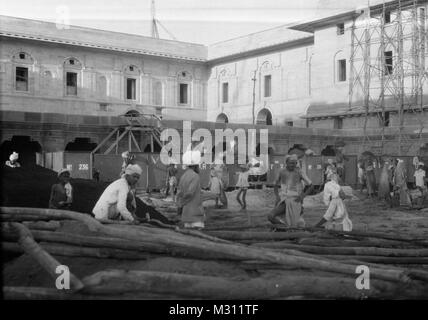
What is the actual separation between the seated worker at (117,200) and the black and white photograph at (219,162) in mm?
16

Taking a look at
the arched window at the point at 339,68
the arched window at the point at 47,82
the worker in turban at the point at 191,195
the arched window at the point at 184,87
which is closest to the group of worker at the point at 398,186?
the worker in turban at the point at 191,195

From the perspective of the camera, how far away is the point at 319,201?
689 inches

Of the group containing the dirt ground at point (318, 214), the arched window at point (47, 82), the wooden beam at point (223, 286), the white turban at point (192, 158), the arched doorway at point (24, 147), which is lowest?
the dirt ground at point (318, 214)

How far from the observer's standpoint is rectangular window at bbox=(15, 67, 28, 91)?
30375mm

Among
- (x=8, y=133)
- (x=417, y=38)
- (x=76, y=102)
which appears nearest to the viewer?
(x=8, y=133)

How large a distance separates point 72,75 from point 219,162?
1589 cm

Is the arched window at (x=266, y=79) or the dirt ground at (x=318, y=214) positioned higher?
the arched window at (x=266, y=79)

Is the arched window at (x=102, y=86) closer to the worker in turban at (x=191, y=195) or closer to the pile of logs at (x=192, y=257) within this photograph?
the worker in turban at (x=191, y=195)

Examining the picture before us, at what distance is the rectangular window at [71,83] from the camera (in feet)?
105

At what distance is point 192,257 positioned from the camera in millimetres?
4008
